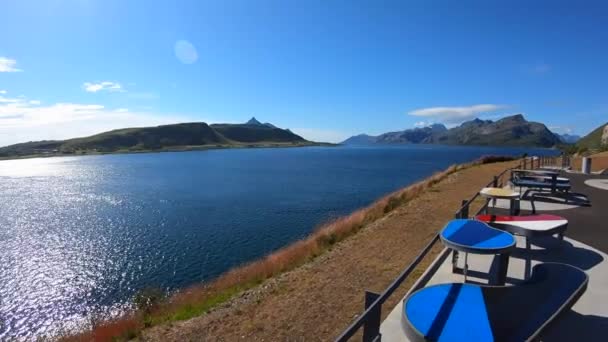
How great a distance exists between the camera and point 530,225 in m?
8.08

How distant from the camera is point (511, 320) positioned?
4016 millimetres

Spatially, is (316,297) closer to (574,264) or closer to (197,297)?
(197,297)

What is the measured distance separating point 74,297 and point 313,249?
11.3m

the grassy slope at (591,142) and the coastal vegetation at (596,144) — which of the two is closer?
the coastal vegetation at (596,144)

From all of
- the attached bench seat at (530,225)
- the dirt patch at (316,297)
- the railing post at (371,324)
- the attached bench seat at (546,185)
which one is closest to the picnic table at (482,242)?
the attached bench seat at (530,225)

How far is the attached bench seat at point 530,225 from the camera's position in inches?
301

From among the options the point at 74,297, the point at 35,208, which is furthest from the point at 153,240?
the point at 35,208

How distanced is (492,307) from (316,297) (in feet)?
20.3

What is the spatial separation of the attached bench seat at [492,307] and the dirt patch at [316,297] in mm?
3670

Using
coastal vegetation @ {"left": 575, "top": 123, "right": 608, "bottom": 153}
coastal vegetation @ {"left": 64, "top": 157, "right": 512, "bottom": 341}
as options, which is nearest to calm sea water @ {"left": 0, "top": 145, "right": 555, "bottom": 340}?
coastal vegetation @ {"left": 64, "top": 157, "right": 512, "bottom": 341}

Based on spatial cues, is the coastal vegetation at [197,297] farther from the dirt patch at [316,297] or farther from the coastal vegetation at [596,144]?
the coastal vegetation at [596,144]

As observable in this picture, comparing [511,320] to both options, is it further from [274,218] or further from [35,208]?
[35,208]

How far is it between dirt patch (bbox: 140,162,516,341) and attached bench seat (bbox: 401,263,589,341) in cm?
367

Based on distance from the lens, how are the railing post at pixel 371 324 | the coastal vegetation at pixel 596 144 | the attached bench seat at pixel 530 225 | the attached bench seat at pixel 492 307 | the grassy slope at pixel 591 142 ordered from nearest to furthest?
1. the attached bench seat at pixel 492 307
2. the railing post at pixel 371 324
3. the attached bench seat at pixel 530 225
4. the coastal vegetation at pixel 596 144
5. the grassy slope at pixel 591 142
